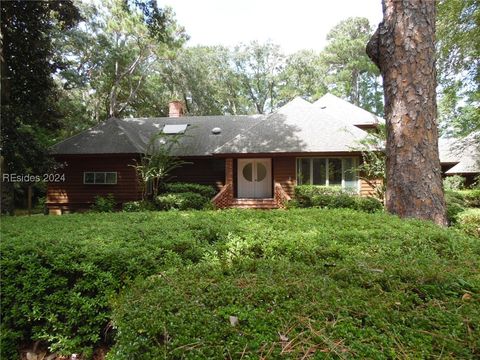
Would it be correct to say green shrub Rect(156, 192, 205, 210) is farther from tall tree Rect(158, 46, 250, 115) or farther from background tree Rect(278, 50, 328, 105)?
background tree Rect(278, 50, 328, 105)

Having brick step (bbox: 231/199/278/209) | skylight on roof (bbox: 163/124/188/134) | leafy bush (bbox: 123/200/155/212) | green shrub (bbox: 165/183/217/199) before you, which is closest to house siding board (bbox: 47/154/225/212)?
green shrub (bbox: 165/183/217/199)

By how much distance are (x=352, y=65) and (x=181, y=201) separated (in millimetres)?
28640

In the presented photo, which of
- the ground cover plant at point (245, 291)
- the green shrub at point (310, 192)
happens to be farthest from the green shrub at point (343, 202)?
the ground cover plant at point (245, 291)

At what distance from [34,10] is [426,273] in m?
15.1

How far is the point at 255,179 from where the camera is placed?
15633 mm

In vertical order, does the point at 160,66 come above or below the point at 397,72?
above

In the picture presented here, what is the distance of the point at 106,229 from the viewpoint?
3.93 m

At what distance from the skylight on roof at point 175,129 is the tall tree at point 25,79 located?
20.2 ft

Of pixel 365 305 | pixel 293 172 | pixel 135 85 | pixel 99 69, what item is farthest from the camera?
pixel 135 85

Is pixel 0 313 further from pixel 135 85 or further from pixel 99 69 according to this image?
pixel 135 85

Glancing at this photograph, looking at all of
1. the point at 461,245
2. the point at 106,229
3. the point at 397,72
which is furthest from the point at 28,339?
the point at 397,72

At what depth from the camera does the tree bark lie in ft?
16.3

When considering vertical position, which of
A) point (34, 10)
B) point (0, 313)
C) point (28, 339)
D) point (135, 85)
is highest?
point (135, 85)

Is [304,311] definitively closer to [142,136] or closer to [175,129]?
[142,136]
